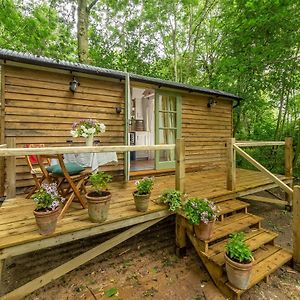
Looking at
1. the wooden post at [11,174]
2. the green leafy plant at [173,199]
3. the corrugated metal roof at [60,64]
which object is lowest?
the green leafy plant at [173,199]

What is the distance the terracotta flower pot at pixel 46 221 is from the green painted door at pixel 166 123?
10.1 ft

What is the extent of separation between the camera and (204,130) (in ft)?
18.2

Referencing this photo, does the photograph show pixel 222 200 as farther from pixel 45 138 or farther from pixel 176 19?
pixel 176 19

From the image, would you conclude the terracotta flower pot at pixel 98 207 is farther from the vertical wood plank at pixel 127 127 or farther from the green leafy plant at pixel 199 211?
the vertical wood plank at pixel 127 127

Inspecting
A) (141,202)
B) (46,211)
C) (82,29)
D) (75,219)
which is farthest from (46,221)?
(82,29)

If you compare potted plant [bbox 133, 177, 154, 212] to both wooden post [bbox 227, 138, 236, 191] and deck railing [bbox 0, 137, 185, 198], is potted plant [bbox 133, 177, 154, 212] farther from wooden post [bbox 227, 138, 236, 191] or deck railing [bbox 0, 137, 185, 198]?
wooden post [bbox 227, 138, 236, 191]

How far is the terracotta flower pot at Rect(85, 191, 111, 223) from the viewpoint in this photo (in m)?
2.13

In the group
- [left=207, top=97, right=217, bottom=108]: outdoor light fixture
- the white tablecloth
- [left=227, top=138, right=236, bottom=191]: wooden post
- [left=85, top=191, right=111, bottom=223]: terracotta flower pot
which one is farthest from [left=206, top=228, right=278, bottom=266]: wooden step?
[left=207, top=97, right=217, bottom=108]: outdoor light fixture

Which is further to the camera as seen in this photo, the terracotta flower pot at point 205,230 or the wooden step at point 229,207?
the wooden step at point 229,207

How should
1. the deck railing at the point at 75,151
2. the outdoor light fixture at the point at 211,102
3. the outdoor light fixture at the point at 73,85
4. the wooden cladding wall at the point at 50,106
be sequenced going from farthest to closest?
1. the outdoor light fixture at the point at 211,102
2. the outdoor light fixture at the point at 73,85
3. the wooden cladding wall at the point at 50,106
4. the deck railing at the point at 75,151

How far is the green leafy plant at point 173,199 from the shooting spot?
2689mm

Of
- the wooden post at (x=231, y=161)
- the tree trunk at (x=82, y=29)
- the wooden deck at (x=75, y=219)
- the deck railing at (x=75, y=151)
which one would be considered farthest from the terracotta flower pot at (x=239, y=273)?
the tree trunk at (x=82, y=29)

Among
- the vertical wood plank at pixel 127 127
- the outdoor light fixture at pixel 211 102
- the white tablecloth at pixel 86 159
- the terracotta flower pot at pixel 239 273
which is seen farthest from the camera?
the outdoor light fixture at pixel 211 102

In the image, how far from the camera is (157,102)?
15.5ft
